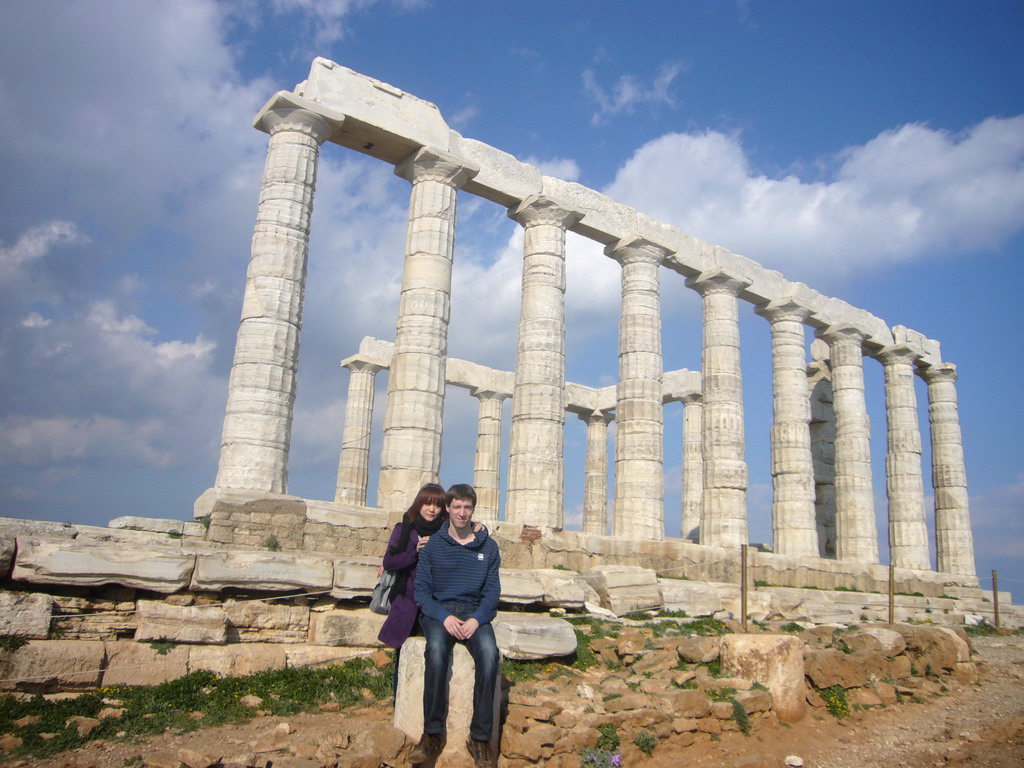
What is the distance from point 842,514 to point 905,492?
3.56 metres

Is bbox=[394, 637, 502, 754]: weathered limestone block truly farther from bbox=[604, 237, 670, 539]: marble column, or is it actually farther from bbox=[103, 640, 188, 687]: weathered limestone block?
bbox=[604, 237, 670, 539]: marble column

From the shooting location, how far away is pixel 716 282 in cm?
2473

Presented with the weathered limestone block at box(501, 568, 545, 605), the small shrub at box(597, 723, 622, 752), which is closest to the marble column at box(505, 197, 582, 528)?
the weathered limestone block at box(501, 568, 545, 605)

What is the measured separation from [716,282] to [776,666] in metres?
17.1

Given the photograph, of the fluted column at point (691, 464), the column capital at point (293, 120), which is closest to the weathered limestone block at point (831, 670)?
the column capital at point (293, 120)

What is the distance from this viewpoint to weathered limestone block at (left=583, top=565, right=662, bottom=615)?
15.4 metres

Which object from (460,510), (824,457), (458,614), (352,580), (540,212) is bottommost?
(458,614)

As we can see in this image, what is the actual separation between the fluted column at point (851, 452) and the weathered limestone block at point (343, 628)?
21.2m

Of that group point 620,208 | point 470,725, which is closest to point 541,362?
point 620,208

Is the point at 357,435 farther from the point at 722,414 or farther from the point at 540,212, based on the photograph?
the point at 722,414

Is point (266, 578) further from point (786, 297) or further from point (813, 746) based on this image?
point (786, 297)

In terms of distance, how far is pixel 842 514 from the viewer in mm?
27500

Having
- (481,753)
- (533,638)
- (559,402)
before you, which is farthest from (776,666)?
(559,402)

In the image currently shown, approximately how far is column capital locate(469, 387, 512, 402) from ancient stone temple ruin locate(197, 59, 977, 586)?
5 cm
